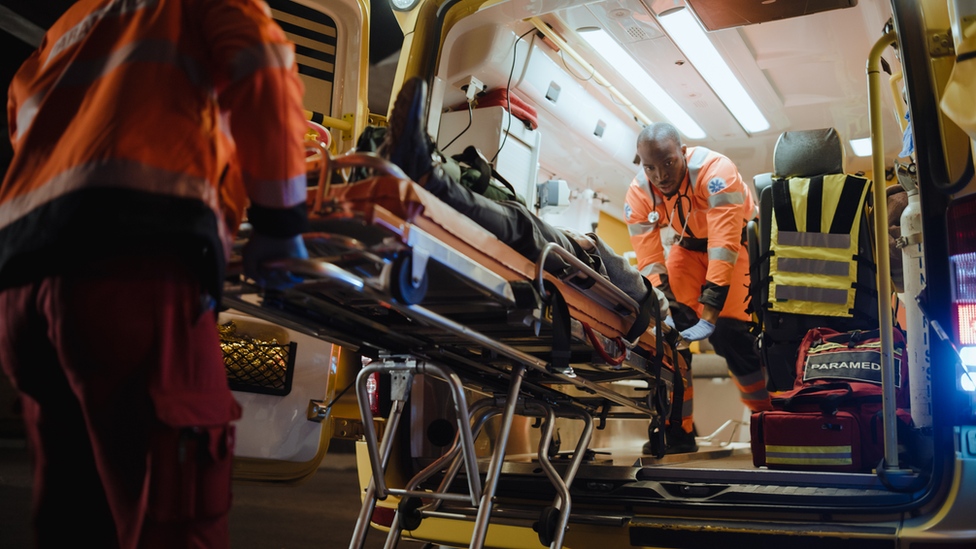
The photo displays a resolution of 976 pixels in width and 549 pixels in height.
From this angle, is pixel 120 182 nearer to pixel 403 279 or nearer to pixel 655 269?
pixel 403 279

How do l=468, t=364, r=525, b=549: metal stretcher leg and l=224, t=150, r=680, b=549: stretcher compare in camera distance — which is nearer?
l=224, t=150, r=680, b=549: stretcher

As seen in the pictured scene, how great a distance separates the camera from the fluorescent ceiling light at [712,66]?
3791mm

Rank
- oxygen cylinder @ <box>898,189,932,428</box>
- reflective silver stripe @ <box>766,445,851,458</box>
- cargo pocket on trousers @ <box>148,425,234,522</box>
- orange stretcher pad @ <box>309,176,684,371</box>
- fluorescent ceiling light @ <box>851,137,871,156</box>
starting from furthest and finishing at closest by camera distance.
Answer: fluorescent ceiling light @ <box>851,137,871,156</box>, reflective silver stripe @ <box>766,445,851,458</box>, oxygen cylinder @ <box>898,189,932,428</box>, orange stretcher pad @ <box>309,176,684,371</box>, cargo pocket on trousers @ <box>148,425,234,522</box>

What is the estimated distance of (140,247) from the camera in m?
1.21

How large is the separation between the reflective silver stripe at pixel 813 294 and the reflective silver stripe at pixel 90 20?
2.94 m

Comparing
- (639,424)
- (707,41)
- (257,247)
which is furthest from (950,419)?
(639,424)

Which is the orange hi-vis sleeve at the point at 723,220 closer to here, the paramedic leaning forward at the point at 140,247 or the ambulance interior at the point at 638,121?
the ambulance interior at the point at 638,121

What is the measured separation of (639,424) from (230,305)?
15.7 ft

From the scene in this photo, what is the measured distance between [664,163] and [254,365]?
2.57 metres

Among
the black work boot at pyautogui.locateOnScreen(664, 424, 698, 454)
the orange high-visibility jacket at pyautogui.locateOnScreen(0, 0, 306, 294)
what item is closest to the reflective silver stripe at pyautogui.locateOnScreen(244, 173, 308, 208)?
the orange high-visibility jacket at pyautogui.locateOnScreen(0, 0, 306, 294)

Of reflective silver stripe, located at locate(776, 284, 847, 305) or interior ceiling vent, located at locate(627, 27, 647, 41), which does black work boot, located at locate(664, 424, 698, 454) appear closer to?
reflective silver stripe, located at locate(776, 284, 847, 305)

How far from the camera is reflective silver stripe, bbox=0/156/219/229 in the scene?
1.19 metres

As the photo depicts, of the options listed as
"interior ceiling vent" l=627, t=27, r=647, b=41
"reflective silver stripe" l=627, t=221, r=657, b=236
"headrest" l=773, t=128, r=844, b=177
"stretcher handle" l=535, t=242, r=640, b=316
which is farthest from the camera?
"reflective silver stripe" l=627, t=221, r=657, b=236

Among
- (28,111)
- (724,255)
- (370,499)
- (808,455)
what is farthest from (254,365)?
(724,255)
